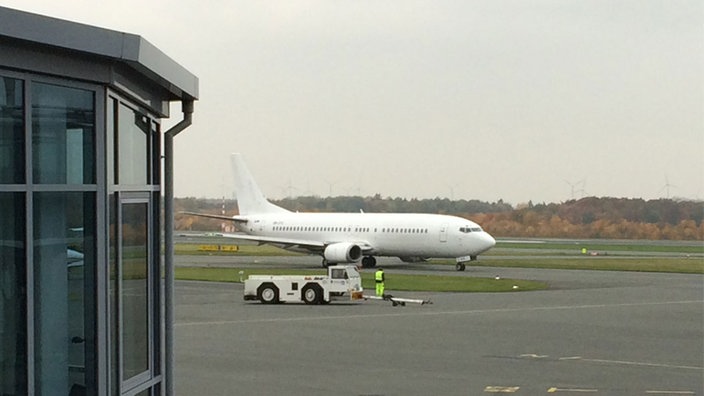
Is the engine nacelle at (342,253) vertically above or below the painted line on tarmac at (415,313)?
above

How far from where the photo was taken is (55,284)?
33.0ft

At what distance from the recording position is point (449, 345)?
2981cm

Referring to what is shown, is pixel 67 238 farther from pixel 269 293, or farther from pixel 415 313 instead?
pixel 269 293

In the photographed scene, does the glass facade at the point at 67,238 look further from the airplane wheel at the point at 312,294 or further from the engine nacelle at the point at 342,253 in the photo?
the engine nacelle at the point at 342,253

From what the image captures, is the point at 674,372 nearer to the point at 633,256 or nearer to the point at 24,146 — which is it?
the point at 24,146

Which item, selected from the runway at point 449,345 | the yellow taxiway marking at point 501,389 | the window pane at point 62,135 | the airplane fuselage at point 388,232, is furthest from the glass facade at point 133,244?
the airplane fuselage at point 388,232

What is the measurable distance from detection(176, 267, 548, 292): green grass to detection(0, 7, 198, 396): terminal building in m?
39.2

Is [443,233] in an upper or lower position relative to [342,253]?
upper

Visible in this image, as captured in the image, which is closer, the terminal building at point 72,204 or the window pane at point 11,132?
the window pane at point 11,132

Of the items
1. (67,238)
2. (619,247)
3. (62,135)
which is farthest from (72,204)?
(619,247)

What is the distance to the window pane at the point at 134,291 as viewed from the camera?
36.9 ft

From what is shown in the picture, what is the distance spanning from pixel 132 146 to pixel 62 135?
1.57 metres

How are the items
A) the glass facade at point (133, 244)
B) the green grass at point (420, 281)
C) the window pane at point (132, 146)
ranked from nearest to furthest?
the glass facade at point (133, 244), the window pane at point (132, 146), the green grass at point (420, 281)

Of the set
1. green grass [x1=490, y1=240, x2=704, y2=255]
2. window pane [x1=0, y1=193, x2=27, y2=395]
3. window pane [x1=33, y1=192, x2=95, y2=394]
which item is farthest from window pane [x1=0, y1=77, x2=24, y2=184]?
green grass [x1=490, y1=240, x2=704, y2=255]
